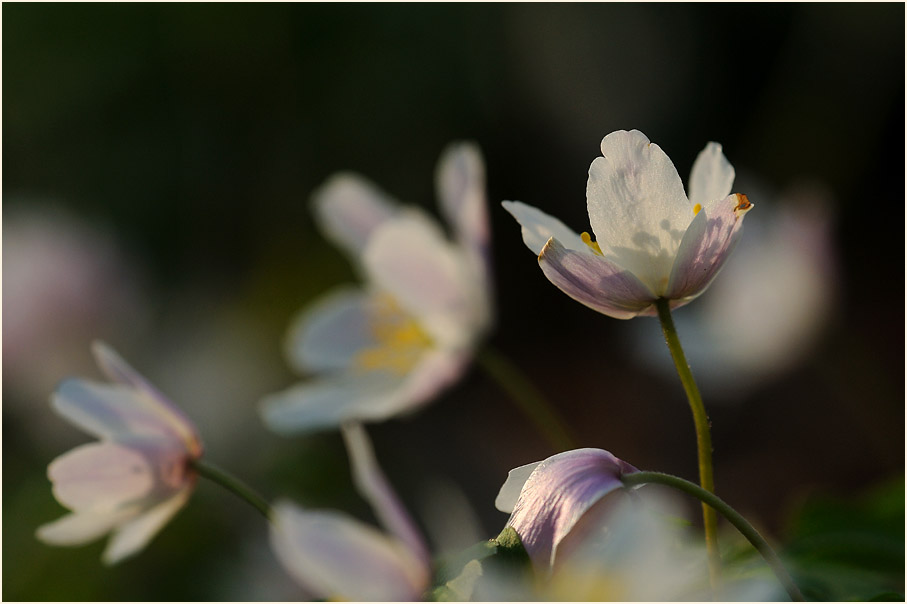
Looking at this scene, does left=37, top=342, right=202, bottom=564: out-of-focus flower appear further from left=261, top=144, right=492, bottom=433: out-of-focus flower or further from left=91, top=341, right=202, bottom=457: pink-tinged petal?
left=261, top=144, right=492, bottom=433: out-of-focus flower

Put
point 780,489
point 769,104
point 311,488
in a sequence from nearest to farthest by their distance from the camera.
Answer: point 311,488 → point 780,489 → point 769,104

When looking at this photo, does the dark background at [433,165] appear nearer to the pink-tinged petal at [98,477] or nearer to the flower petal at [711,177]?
the pink-tinged petal at [98,477]

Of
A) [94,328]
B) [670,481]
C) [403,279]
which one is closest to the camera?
[670,481]

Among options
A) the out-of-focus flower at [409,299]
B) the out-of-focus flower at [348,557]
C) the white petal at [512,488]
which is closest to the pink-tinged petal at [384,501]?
the out-of-focus flower at [348,557]

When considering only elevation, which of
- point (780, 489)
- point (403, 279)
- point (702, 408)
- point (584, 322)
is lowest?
point (780, 489)

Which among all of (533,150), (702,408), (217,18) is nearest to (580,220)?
(533,150)

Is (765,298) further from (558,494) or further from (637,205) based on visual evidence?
(558,494)

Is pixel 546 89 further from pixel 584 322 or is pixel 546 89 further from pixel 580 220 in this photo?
pixel 584 322

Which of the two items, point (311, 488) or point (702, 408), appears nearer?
point (702, 408)

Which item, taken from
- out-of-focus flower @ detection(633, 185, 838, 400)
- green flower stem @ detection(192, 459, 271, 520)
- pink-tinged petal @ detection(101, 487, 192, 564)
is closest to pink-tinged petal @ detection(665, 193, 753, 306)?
green flower stem @ detection(192, 459, 271, 520)
